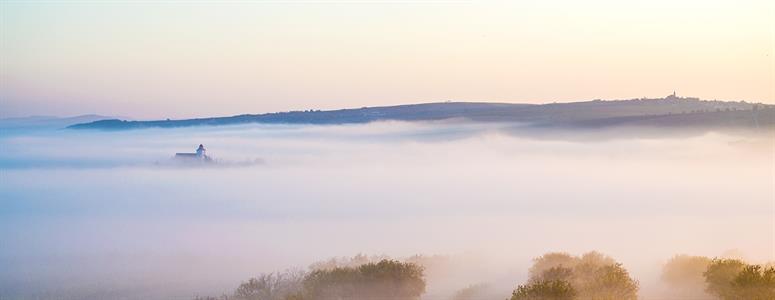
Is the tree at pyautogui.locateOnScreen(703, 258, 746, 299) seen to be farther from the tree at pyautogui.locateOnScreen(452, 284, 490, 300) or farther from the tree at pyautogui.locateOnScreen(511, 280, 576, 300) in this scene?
the tree at pyautogui.locateOnScreen(452, 284, 490, 300)

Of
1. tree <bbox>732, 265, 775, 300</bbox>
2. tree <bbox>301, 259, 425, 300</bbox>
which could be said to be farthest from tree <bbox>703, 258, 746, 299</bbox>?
tree <bbox>301, 259, 425, 300</bbox>

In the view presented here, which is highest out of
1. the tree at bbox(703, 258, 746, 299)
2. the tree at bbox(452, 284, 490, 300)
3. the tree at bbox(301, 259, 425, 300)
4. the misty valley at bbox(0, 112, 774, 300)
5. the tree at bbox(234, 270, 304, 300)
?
the tree at bbox(703, 258, 746, 299)

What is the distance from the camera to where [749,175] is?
378ft

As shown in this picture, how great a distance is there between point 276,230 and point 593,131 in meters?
60.5

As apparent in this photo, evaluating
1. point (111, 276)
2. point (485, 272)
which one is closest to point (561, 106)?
point (111, 276)

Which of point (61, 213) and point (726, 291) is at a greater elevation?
point (726, 291)

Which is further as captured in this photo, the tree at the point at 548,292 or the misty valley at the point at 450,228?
the misty valley at the point at 450,228

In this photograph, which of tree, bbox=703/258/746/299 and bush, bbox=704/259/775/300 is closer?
bush, bbox=704/259/775/300

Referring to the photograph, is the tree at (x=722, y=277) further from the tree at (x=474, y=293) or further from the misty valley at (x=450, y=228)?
the tree at (x=474, y=293)

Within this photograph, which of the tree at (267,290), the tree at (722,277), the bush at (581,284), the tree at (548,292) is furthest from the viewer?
the tree at (267,290)

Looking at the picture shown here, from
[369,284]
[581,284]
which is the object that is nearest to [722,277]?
[581,284]

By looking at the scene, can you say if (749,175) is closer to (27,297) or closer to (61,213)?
(27,297)

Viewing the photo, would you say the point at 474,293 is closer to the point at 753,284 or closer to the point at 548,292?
the point at 548,292

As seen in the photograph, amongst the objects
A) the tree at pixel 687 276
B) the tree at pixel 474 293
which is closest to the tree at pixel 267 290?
the tree at pixel 474 293
